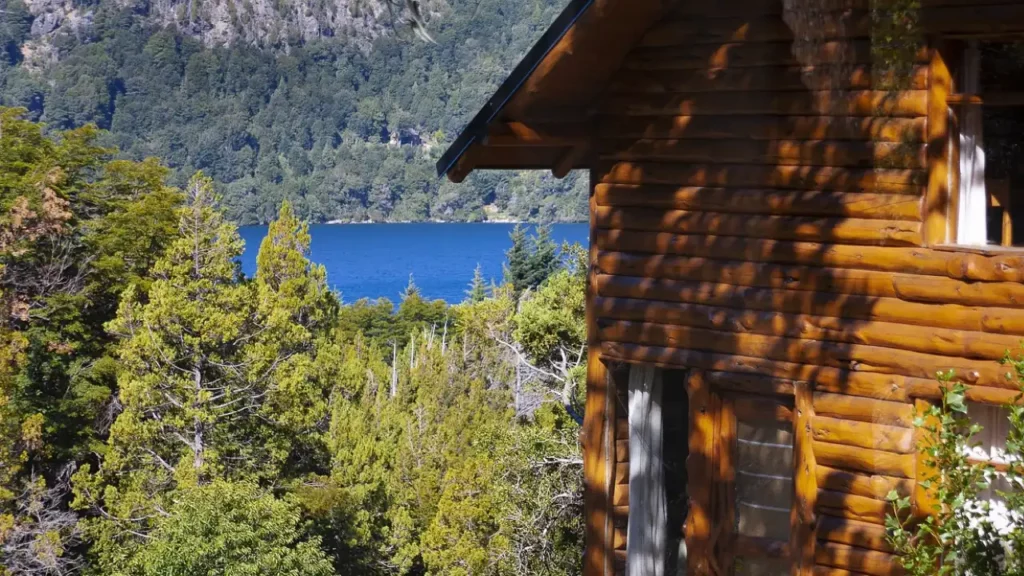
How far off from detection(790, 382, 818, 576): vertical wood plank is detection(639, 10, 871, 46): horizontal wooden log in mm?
1445

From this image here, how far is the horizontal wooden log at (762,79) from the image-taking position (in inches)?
180

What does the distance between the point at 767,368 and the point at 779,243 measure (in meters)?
0.52

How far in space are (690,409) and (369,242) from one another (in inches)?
6392

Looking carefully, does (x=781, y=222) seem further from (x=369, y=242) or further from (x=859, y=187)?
(x=369, y=242)

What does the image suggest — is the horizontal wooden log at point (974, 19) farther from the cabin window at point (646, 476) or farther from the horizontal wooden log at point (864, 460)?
the cabin window at point (646, 476)

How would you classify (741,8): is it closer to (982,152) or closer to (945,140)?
(945,140)

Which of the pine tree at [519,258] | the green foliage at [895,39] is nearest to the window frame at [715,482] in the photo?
the green foliage at [895,39]

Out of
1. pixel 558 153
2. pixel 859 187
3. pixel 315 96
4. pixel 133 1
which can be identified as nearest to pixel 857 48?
pixel 859 187

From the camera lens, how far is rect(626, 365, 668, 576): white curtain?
5.24 m

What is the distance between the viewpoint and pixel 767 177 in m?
4.82

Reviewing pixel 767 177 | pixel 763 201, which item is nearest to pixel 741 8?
pixel 767 177

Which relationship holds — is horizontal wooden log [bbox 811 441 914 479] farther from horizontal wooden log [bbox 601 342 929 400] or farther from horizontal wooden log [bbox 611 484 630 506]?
horizontal wooden log [bbox 611 484 630 506]

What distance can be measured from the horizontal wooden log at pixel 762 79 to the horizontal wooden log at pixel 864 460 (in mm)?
1442

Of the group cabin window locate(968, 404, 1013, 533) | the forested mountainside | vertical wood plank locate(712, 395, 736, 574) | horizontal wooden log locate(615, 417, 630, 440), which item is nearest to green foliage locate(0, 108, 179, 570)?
horizontal wooden log locate(615, 417, 630, 440)
